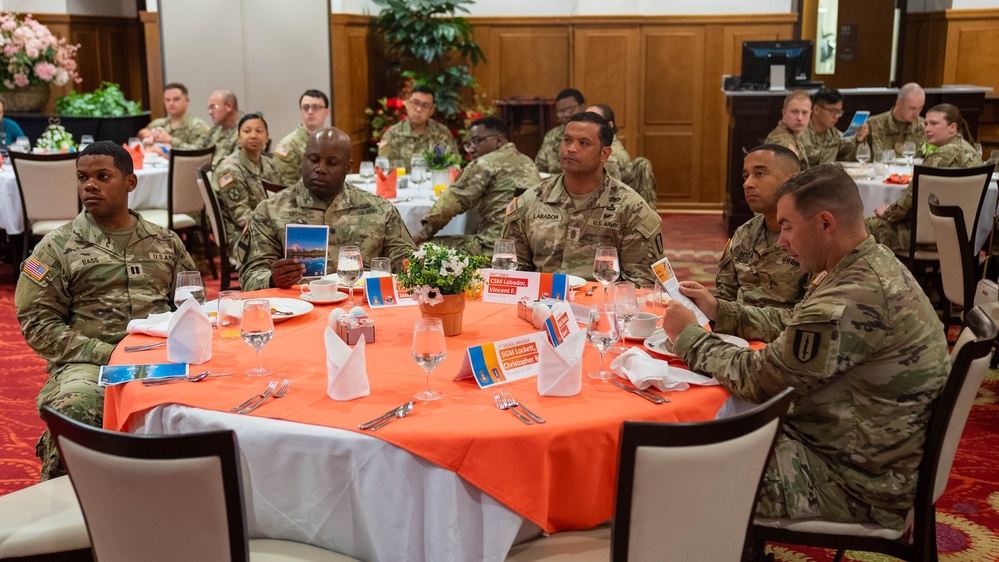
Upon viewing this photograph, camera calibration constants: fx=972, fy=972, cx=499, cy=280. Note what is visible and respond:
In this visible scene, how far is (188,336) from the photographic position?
266 cm

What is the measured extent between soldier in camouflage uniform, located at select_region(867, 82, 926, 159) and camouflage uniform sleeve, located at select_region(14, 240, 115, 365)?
6.87 metres

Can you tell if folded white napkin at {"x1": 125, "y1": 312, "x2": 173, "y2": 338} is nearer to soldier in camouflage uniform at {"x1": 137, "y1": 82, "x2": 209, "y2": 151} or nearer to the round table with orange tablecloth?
the round table with orange tablecloth

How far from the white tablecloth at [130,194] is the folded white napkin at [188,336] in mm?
4621

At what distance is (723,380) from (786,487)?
1.05 ft

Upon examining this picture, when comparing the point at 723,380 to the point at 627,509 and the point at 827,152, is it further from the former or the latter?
the point at 827,152

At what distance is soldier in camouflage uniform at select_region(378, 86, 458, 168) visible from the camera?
8.11m

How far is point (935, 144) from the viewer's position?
707 centimetres

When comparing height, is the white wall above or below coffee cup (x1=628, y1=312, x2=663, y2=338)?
above

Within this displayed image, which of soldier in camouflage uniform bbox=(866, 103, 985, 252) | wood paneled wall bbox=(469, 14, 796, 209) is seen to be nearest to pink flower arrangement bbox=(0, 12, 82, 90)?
wood paneled wall bbox=(469, 14, 796, 209)

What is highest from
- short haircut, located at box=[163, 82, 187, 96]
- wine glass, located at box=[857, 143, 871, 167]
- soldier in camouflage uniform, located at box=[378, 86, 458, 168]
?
short haircut, located at box=[163, 82, 187, 96]

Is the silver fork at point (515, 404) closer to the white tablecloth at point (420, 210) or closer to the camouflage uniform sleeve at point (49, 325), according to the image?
the camouflage uniform sleeve at point (49, 325)

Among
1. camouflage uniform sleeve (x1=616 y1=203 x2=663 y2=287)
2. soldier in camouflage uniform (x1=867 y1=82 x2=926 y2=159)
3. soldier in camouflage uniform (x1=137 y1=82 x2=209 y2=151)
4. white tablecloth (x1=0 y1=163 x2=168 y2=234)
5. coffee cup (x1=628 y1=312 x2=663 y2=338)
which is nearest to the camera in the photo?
coffee cup (x1=628 y1=312 x2=663 y2=338)

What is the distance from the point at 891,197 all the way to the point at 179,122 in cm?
622

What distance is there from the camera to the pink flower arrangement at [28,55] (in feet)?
28.3
